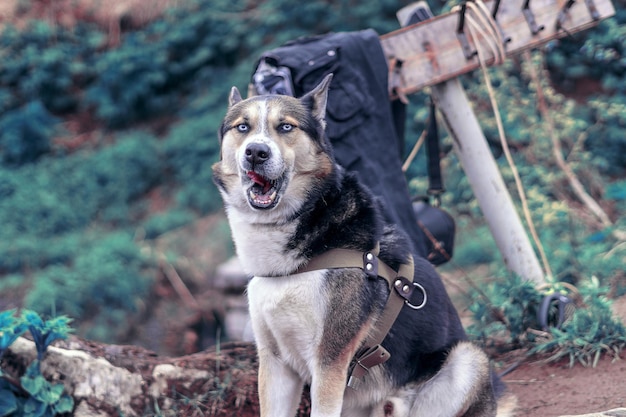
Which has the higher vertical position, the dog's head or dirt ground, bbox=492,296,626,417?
the dog's head

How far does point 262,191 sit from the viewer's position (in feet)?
9.00

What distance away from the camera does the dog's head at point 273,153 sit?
2.70 metres

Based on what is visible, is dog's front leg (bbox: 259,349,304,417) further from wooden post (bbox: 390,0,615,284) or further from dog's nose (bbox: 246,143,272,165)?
wooden post (bbox: 390,0,615,284)

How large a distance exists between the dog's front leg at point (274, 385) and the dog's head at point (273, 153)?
604mm

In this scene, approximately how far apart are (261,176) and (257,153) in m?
0.11

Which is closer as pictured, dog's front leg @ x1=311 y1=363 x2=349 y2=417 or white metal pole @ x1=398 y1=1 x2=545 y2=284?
dog's front leg @ x1=311 y1=363 x2=349 y2=417

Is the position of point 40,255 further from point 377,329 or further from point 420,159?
point 377,329

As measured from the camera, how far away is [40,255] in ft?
27.2

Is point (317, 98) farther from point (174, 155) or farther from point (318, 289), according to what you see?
point (174, 155)

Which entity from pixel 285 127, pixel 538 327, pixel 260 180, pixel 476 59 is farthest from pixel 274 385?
pixel 476 59

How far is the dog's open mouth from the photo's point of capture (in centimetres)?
270

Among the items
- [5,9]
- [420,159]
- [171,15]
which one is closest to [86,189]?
[171,15]

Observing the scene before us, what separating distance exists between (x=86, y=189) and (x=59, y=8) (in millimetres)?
3518

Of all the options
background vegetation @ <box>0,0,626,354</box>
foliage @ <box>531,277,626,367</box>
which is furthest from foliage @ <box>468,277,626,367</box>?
background vegetation @ <box>0,0,626,354</box>
